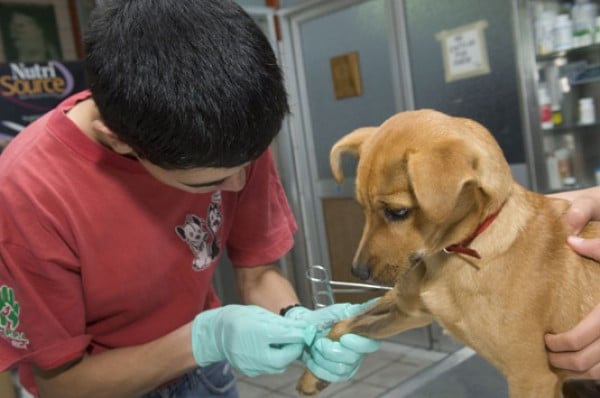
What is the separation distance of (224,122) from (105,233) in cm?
47

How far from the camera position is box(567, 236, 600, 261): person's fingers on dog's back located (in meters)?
1.17

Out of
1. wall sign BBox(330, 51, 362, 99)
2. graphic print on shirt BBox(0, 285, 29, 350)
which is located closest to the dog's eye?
graphic print on shirt BBox(0, 285, 29, 350)

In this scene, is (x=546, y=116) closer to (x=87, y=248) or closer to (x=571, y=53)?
(x=571, y=53)

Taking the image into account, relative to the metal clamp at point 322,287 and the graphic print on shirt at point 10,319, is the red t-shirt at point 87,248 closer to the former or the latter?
the graphic print on shirt at point 10,319

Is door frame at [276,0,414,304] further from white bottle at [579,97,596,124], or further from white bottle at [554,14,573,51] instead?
white bottle at [579,97,596,124]

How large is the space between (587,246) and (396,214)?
1.39 ft

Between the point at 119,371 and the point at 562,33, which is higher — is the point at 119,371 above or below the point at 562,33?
below

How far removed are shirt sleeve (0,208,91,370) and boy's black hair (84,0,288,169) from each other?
32cm

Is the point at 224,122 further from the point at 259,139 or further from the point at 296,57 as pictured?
the point at 296,57

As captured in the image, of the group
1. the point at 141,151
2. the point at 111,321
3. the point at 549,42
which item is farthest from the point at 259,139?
the point at 549,42

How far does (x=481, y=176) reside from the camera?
3.56 feet

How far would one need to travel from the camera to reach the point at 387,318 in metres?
1.24

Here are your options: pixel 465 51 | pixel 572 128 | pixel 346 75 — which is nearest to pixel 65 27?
pixel 346 75

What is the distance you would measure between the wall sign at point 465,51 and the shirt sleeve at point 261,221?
2216 mm
